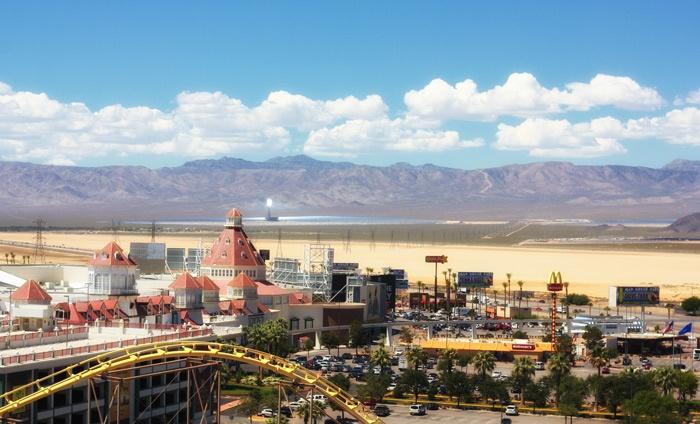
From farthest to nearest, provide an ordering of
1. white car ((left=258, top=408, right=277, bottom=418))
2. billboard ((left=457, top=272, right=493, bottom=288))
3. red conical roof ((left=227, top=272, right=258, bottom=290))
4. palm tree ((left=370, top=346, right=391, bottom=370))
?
billboard ((left=457, top=272, right=493, bottom=288))
red conical roof ((left=227, top=272, right=258, bottom=290))
palm tree ((left=370, top=346, right=391, bottom=370))
white car ((left=258, top=408, right=277, bottom=418))

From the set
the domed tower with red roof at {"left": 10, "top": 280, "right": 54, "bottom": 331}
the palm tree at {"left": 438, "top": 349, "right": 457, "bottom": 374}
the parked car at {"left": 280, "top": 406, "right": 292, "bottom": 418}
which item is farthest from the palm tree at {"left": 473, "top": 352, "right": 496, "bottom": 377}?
the domed tower with red roof at {"left": 10, "top": 280, "right": 54, "bottom": 331}

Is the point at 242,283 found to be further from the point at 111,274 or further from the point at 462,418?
the point at 462,418

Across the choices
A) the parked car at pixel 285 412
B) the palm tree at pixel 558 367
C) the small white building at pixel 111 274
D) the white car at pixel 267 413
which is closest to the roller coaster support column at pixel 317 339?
the small white building at pixel 111 274

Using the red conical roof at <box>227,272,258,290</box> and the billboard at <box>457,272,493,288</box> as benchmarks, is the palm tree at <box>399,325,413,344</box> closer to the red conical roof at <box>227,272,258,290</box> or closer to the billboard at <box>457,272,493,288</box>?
the billboard at <box>457,272,493,288</box>

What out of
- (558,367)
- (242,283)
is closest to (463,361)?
(558,367)

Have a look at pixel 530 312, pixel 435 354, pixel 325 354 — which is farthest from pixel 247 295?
pixel 530 312
